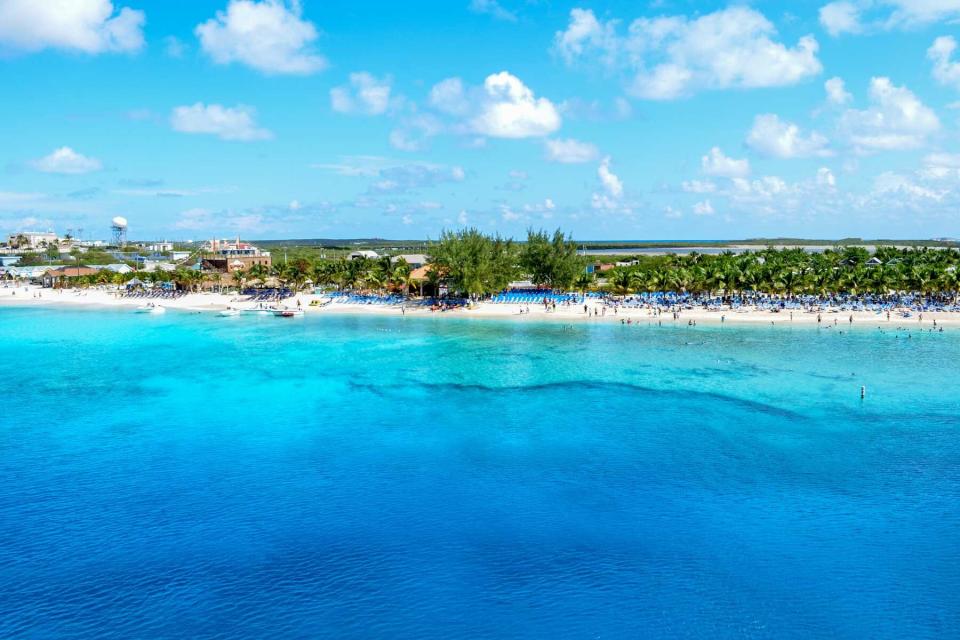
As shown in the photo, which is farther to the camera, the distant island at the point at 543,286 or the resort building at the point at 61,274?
the resort building at the point at 61,274

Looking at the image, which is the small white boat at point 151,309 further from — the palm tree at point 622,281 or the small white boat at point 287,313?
the palm tree at point 622,281

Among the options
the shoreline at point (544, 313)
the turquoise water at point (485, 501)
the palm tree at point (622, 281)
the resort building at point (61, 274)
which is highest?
the resort building at point (61, 274)

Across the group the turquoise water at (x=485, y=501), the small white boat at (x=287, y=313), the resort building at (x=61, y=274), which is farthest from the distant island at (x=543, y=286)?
the turquoise water at (x=485, y=501)

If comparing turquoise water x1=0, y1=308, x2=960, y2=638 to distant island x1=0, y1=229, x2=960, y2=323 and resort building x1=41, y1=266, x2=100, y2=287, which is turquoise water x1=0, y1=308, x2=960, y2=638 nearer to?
distant island x1=0, y1=229, x2=960, y2=323

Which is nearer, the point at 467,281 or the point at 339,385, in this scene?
the point at 339,385

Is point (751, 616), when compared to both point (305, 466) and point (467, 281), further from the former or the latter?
point (467, 281)

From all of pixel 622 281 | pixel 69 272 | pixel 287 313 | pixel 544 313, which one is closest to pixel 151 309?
pixel 287 313

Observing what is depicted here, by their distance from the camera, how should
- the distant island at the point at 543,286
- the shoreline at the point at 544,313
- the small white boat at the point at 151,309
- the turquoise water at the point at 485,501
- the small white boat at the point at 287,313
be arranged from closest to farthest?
the turquoise water at the point at 485,501 < the shoreline at the point at 544,313 < the distant island at the point at 543,286 < the small white boat at the point at 287,313 < the small white boat at the point at 151,309

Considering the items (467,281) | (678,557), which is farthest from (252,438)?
(467,281)
